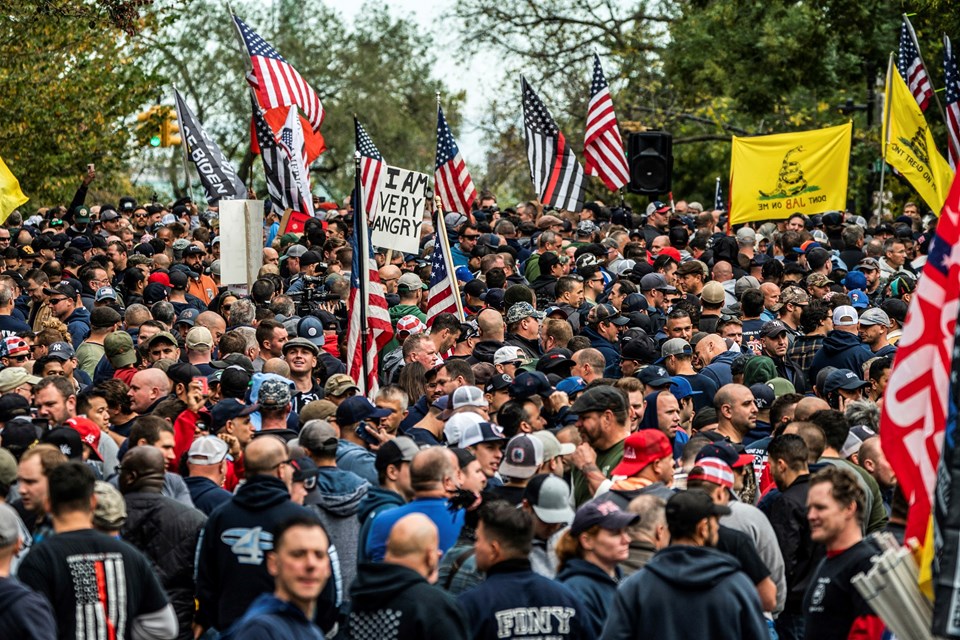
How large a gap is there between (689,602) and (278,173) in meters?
13.7

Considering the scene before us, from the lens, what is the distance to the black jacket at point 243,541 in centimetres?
757

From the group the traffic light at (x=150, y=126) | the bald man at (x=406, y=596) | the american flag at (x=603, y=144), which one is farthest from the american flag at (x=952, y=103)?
the traffic light at (x=150, y=126)

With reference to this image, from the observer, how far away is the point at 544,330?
44.1 ft

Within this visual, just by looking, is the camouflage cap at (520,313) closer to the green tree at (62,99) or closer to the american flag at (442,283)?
the american flag at (442,283)

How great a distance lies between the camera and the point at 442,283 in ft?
47.9

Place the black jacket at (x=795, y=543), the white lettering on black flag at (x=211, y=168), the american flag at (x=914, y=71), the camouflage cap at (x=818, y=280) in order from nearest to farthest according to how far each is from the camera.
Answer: the black jacket at (x=795, y=543) < the camouflage cap at (x=818, y=280) < the white lettering on black flag at (x=211, y=168) < the american flag at (x=914, y=71)

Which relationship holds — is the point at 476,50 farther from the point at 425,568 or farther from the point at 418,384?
the point at 425,568

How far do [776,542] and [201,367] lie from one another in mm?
5291

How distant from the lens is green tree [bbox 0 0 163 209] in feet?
92.0

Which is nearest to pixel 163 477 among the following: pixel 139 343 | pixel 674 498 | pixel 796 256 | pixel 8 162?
pixel 674 498

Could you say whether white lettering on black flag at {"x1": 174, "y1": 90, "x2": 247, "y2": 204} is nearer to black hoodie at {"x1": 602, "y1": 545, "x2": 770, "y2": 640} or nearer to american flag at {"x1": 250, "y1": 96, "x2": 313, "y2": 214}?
american flag at {"x1": 250, "y1": 96, "x2": 313, "y2": 214}

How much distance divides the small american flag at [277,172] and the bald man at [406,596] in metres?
13.0

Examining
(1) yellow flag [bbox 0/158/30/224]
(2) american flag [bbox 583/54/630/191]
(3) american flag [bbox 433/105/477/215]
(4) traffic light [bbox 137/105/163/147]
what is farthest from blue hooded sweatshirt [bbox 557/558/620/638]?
(4) traffic light [bbox 137/105/163/147]

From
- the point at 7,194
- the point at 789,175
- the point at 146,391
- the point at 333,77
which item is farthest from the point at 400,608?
the point at 333,77
